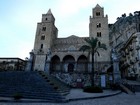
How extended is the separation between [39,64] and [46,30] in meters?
13.3

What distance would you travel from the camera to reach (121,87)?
2041 centimetres

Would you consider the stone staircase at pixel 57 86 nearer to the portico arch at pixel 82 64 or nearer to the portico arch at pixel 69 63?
the portico arch at pixel 82 64

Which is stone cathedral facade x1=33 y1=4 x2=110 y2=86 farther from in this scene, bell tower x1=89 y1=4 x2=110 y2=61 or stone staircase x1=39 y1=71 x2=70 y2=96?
stone staircase x1=39 y1=71 x2=70 y2=96

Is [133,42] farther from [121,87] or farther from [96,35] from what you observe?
[121,87]

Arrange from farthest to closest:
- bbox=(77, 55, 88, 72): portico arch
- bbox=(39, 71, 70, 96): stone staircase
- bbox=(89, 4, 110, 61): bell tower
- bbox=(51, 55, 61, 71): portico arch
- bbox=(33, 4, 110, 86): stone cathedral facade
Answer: bbox=(89, 4, 110, 61): bell tower → bbox=(51, 55, 61, 71): portico arch → bbox=(77, 55, 88, 72): portico arch → bbox=(33, 4, 110, 86): stone cathedral facade → bbox=(39, 71, 70, 96): stone staircase

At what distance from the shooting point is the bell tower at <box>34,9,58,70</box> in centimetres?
4059

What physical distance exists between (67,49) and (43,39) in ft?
34.2

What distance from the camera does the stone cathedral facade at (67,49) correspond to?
125 feet

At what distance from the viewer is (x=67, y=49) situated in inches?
1597

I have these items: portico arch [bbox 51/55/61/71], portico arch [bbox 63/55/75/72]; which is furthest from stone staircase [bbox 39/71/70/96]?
portico arch [bbox 51/55/61/71]

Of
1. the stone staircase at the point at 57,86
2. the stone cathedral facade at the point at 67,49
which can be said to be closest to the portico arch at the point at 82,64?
the stone cathedral facade at the point at 67,49

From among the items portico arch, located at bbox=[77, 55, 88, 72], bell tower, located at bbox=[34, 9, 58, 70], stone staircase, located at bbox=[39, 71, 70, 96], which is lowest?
stone staircase, located at bbox=[39, 71, 70, 96]

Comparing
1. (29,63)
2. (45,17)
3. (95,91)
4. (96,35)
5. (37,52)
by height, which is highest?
(45,17)

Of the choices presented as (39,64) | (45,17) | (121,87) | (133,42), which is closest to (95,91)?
(121,87)
